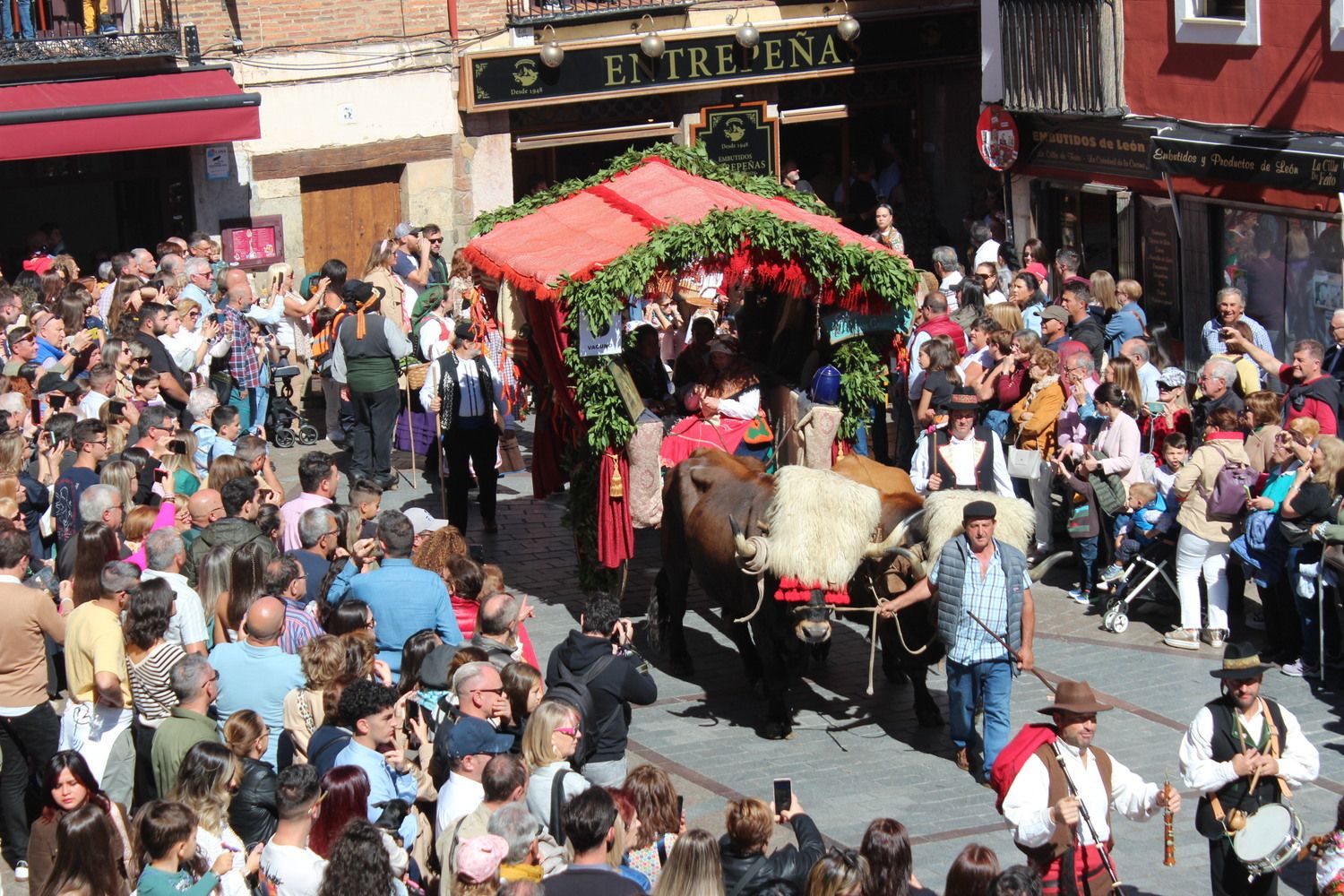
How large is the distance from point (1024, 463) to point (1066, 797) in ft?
22.5

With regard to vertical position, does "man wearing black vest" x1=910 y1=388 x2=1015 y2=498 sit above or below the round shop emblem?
below

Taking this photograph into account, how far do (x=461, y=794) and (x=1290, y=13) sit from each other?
41.8ft

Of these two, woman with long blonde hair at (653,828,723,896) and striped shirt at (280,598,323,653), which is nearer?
woman with long blonde hair at (653,828,723,896)

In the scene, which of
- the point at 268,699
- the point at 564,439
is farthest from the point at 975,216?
the point at 268,699

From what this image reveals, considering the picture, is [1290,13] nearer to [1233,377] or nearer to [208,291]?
[1233,377]

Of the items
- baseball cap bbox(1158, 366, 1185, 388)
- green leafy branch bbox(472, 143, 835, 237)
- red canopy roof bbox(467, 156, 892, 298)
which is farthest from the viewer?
green leafy branch bbox(472, 143, 835, 237)

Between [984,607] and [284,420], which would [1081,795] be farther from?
[284,420]

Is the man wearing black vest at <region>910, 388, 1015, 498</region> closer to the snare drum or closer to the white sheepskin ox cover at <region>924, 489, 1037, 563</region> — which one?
the white sheepskin ox cover at <region>924, 489, 1037, 563</region>

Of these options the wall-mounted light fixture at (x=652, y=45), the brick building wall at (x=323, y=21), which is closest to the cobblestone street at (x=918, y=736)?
the brick building wall at (x=323, y=21)

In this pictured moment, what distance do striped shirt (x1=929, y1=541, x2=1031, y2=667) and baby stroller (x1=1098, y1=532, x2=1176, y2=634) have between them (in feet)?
10.00

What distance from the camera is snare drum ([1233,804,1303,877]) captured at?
26.0 ft

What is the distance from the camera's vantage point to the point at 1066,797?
7723 mm

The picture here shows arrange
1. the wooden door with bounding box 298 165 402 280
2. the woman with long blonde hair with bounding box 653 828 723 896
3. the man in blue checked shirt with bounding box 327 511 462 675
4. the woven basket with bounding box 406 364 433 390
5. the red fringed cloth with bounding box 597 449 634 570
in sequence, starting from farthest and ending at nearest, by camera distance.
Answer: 1. the wooden door with bounding box 298 165 402 280
2. the woven basket with bounding box 406 364 433 390
3. the red fringed cloth with bounding box 597 449 634 570
4. the man in blue checked shirt with bounding box 327 511 462 675
5. the woman with long blonde hair with bounding box 653 828 723 896

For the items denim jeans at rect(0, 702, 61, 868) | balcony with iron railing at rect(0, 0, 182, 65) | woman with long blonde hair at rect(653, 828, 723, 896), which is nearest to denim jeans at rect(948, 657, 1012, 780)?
woman with long blonde hair at rect(653, 828, 723, 896)
